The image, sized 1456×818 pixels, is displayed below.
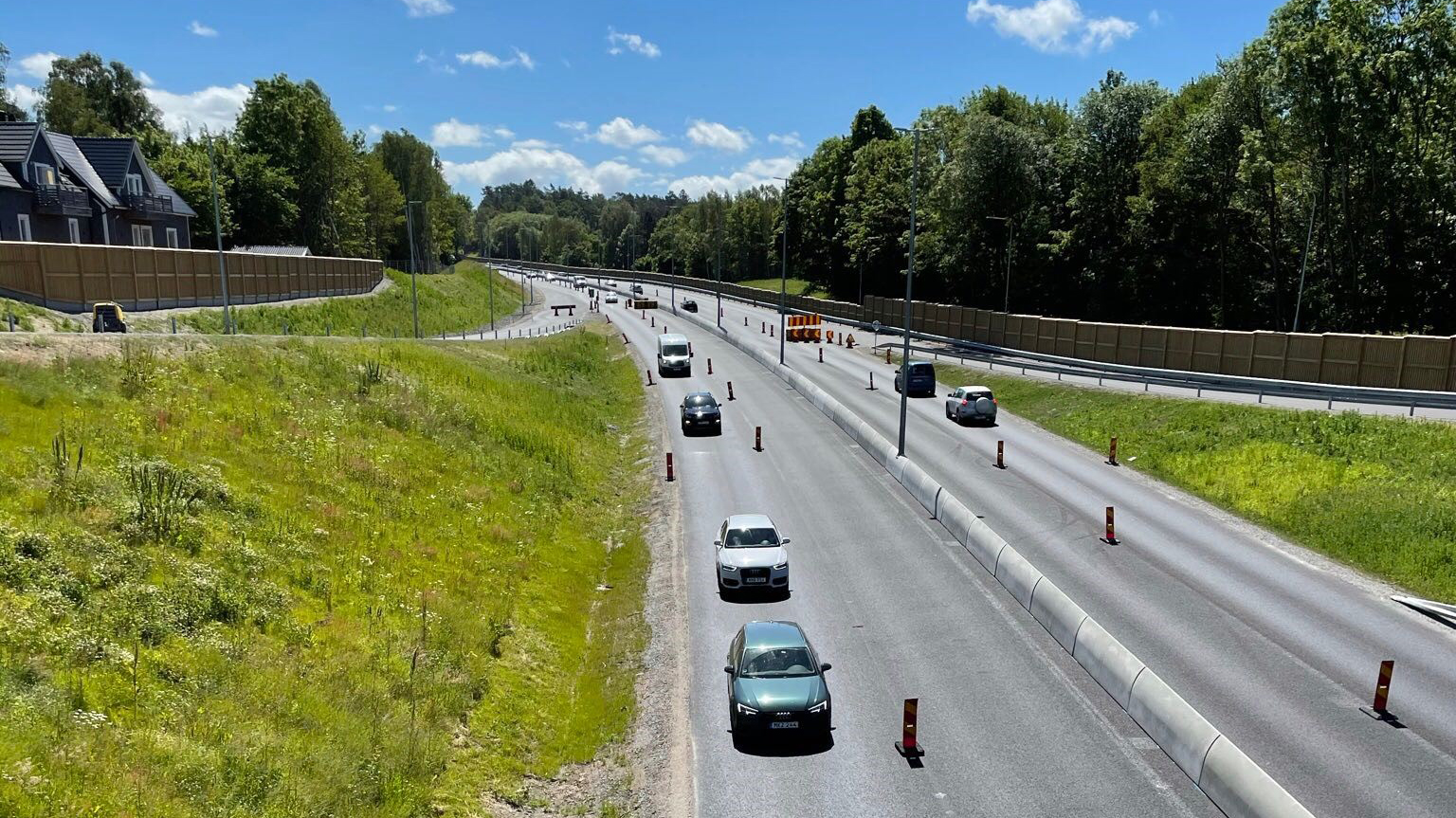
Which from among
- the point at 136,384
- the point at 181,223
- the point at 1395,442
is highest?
the point at 181,223

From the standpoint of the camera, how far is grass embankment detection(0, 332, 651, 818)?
1071 centimetres

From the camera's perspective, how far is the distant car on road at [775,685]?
13.9m

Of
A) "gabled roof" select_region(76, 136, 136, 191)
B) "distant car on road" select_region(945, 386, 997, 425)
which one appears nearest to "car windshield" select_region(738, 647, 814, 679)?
"distant car on road" select_region(945, 386, 997, 425)

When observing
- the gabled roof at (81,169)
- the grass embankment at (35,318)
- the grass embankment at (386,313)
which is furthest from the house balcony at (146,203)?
the grass embankment at (35,318)

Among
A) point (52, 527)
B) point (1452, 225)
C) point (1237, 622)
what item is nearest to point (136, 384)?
point (52, 527)

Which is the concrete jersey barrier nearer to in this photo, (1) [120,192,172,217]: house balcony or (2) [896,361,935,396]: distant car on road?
(2) [896,361,935,396]: distant car on road

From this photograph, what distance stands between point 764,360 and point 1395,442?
38046mm

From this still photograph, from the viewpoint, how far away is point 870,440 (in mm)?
35125

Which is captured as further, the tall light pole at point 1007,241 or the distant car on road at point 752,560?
the tall light pole at point 1007,241

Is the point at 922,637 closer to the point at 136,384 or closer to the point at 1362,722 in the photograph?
the point at 1362,722

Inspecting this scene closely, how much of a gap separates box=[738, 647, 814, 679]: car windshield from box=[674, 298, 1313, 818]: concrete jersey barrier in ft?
19.1

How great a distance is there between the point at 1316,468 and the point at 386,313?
2684 inches

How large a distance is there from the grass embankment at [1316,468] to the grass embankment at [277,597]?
20.1 meters

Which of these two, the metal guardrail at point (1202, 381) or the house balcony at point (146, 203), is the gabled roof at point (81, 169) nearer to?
the house balcony at point (146, 203)
